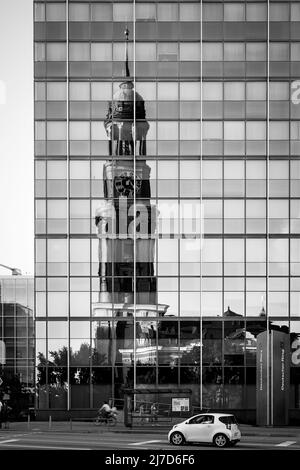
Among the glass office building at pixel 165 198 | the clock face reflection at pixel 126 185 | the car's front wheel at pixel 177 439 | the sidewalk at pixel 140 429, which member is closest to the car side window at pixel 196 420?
the car's front wheel at pixel 177 439

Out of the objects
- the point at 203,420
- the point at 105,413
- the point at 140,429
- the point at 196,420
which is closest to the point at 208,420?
the point at 203,420

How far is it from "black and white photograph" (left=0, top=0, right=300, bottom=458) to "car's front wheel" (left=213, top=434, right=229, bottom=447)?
25.2 meters

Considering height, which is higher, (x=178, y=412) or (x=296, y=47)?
(x=296, y=47)

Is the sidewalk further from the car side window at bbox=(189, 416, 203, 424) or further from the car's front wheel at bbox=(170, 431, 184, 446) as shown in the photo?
the car's front wheel at bbox=(170, 431, 184, 446)

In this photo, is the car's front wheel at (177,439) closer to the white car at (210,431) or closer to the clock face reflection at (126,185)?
the white car at (210,431)

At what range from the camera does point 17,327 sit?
257ft

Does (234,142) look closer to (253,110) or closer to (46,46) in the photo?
(253,110)

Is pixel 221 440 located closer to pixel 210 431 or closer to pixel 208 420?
pixel 210 431

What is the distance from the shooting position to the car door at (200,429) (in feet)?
76.2

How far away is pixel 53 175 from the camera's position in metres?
49.7

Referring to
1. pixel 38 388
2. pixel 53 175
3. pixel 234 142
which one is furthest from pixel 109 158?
pixel 38 388

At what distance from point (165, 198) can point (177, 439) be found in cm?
2916

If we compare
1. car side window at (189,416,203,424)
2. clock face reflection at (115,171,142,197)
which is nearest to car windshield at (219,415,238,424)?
car side window at (189,416,203,424)

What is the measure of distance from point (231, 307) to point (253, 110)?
12.3 m
